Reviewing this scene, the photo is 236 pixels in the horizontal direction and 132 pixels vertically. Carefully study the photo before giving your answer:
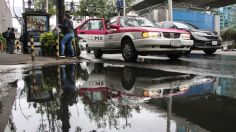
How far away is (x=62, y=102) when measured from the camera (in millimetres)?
5301

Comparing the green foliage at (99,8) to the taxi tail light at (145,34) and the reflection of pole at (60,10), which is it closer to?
the reflection of pole at (60,10)

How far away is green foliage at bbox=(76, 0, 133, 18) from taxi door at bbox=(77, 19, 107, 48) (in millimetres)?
28613

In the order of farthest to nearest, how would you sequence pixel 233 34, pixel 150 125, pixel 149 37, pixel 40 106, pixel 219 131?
pixel 233 34 → pixel 149 37 → pixel 40 106 → pixel 150 125 → pixel 219 131

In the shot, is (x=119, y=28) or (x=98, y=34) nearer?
(x=119, y=28)

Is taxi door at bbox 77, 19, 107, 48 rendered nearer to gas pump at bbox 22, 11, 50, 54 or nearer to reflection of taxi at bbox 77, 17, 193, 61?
reflection of taxi at bbox 77, 17, 193, 61

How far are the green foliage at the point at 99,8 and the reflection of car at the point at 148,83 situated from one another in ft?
117

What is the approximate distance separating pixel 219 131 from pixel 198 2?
4794 centimetres

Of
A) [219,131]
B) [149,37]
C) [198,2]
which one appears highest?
[198,2]

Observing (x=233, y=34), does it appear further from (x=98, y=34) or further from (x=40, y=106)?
(x=40, y=106)

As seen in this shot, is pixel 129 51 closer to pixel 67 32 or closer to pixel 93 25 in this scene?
pixel 93 25

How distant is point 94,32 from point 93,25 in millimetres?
386

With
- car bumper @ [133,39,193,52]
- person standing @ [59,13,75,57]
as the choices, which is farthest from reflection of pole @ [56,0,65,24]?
car bumper @ [133,39,193,52]

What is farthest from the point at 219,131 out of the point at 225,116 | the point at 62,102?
the point at 62,102

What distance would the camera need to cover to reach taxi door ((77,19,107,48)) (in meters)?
14.0
